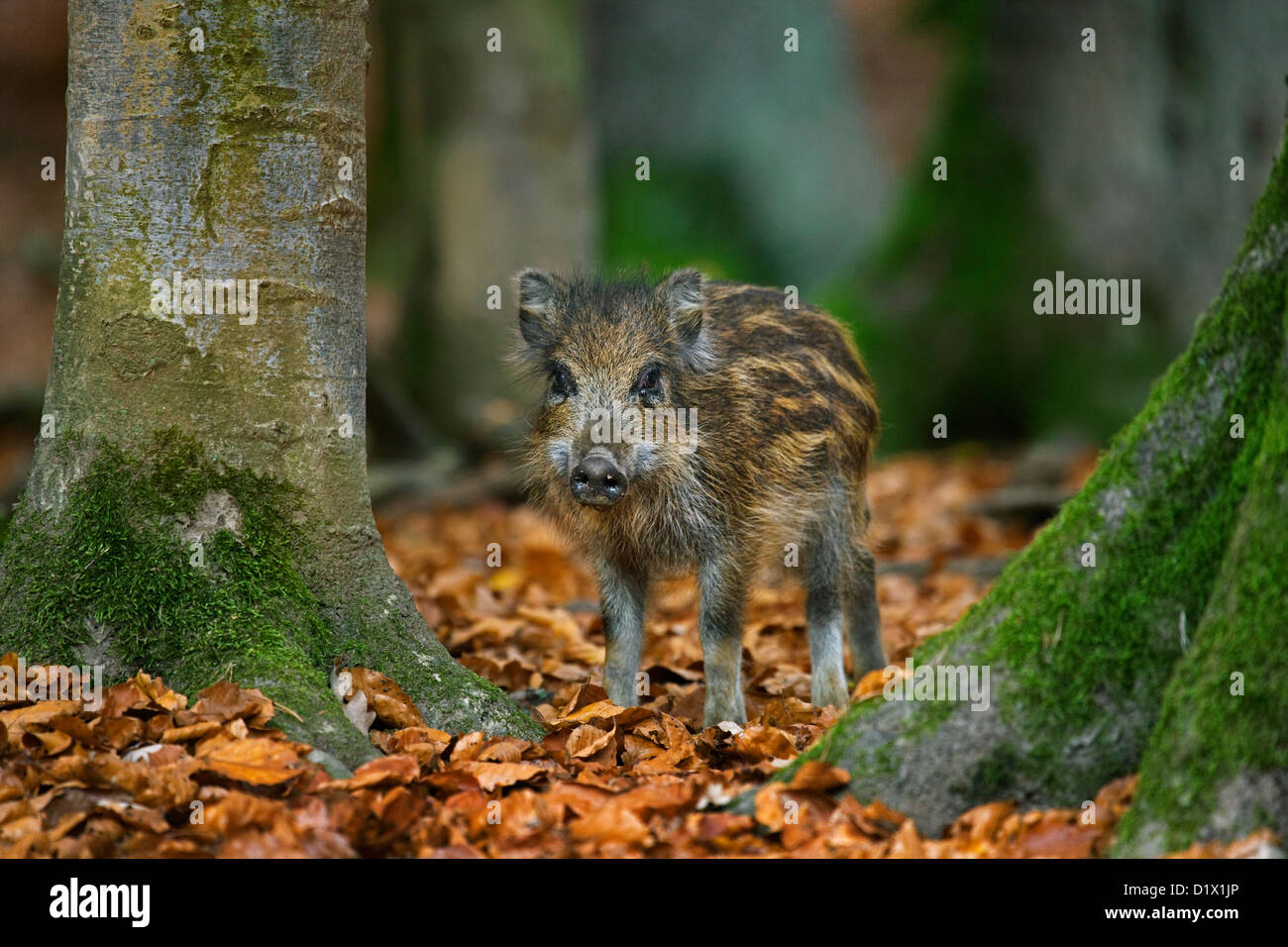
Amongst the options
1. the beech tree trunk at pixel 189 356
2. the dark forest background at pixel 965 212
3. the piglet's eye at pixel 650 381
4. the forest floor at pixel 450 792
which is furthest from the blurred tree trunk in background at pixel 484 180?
the beech tree trunk at pixel 189 356

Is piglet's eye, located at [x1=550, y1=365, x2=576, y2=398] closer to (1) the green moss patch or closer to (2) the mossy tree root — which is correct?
(2) the mossy tree root

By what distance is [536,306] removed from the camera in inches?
240

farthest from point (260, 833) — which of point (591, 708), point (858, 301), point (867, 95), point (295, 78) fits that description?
point (867, 95)

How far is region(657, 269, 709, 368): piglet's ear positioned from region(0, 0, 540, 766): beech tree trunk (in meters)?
1.68

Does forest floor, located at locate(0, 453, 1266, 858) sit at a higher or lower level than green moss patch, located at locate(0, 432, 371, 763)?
lower

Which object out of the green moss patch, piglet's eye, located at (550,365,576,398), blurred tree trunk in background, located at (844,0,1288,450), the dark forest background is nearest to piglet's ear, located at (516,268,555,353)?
piglet's eye, located at (550,365,576,398)

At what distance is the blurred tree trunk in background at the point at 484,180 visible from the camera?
483 inches

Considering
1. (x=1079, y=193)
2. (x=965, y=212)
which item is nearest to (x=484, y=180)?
(x=965, y=212)

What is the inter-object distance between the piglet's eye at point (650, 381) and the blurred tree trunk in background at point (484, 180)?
6.34m

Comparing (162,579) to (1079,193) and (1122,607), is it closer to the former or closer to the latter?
(1122,607)

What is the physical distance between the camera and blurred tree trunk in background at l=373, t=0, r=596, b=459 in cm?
1227

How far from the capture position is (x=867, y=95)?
3706 cm

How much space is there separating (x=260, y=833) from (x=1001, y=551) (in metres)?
6.29

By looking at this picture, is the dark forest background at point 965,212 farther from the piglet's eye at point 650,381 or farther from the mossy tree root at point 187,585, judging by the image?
the mossy tree root at point 187,585
